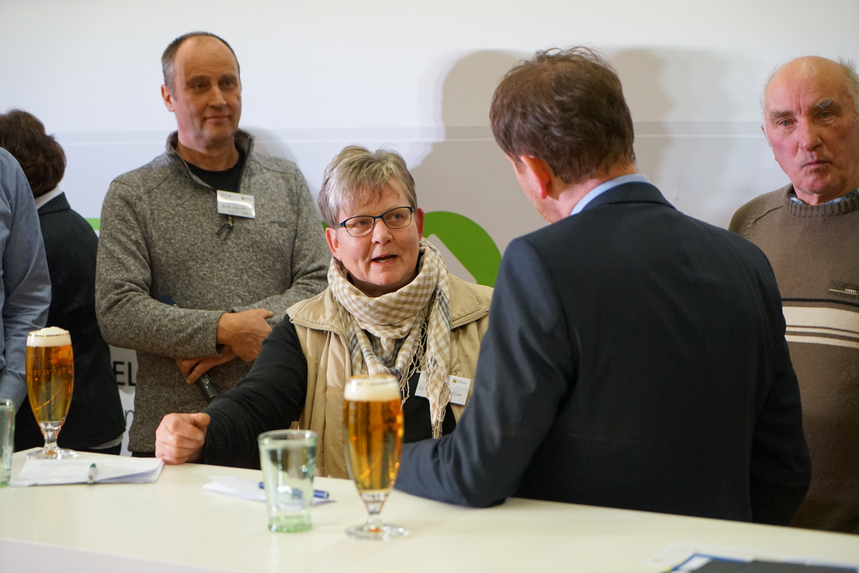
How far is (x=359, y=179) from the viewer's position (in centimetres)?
206

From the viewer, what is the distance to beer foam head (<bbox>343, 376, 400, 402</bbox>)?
1080mm

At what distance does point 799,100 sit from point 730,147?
37cm

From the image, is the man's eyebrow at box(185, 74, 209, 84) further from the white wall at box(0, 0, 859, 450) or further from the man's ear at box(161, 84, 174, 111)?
the white wall at box(0, 0, 859, 450)

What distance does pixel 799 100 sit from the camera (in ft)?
7.54

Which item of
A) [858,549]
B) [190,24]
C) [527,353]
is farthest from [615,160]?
[190,24]

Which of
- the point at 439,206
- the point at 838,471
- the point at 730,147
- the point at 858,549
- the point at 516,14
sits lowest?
the point at 838,471

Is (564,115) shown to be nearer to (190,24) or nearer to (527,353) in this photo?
(527,353)

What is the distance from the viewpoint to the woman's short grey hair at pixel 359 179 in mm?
2061

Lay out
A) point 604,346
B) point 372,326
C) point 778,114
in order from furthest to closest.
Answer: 1. point 778,114
2. point 372,326
3. point 604,346

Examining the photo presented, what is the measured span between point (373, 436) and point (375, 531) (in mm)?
140

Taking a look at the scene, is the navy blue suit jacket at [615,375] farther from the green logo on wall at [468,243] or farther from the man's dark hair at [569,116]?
the green logo on wall at [468,243]

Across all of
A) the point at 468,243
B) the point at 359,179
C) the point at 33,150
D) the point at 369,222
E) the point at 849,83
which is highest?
the point at 849,83

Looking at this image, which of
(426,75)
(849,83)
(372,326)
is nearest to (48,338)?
(372,326)

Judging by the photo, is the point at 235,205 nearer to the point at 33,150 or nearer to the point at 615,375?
the point at 33,150
